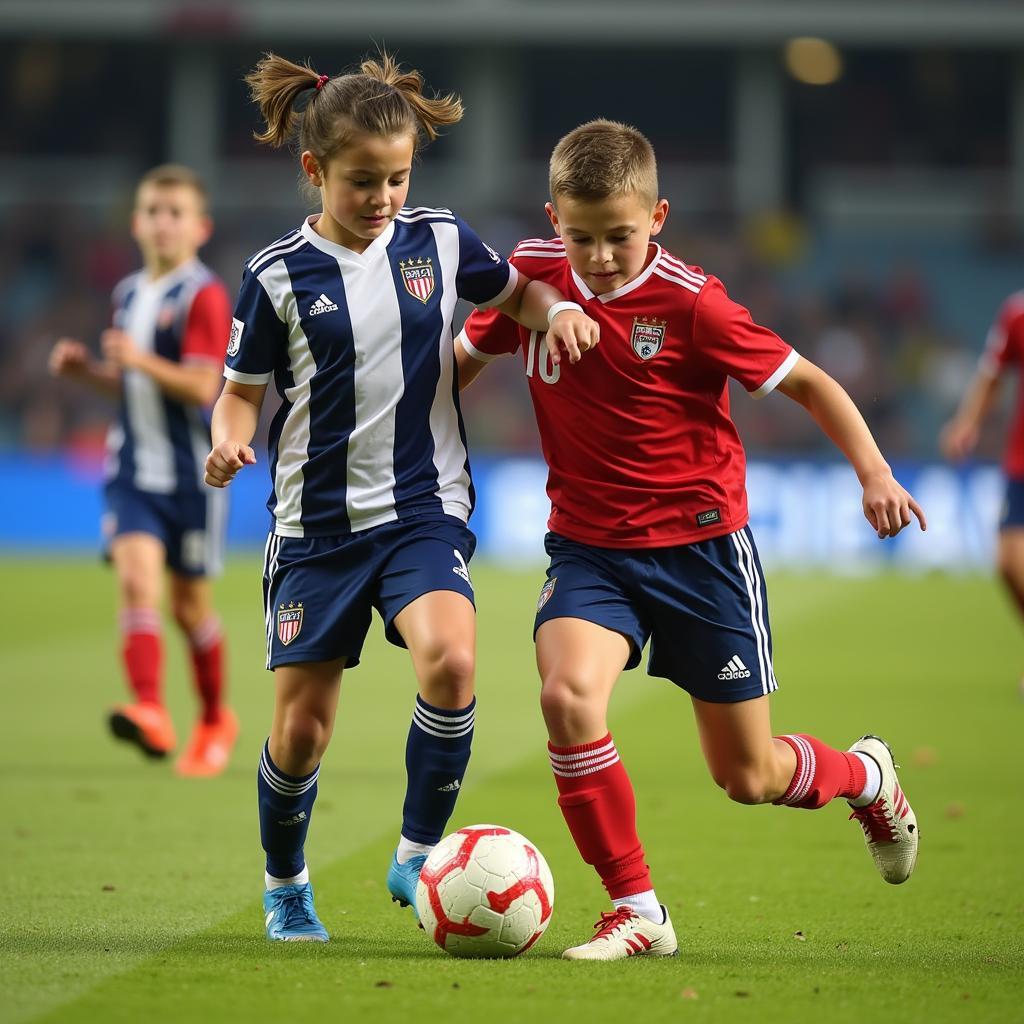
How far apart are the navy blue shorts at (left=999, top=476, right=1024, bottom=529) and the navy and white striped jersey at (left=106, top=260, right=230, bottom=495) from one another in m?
3.92

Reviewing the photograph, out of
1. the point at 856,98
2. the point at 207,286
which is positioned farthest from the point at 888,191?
the point at 207,286

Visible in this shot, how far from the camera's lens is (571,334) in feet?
13.0

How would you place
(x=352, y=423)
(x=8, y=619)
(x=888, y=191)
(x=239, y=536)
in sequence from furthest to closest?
1. (x=888, y=191)
2. (x=239, y=536)
3. (x=8, y=619)
4. (x=352, y=423)

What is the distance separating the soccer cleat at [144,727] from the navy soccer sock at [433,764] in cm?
254

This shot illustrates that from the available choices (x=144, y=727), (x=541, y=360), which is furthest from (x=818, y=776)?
(x=144, y=727)

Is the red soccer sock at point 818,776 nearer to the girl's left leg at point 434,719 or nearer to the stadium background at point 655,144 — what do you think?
the girl's left leg at point 434,719

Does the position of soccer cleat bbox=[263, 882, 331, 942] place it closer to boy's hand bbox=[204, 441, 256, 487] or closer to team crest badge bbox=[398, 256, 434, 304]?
boy's hand bbox=[204, 441, 256, 487]

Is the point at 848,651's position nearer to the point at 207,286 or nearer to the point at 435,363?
the point at 207,286

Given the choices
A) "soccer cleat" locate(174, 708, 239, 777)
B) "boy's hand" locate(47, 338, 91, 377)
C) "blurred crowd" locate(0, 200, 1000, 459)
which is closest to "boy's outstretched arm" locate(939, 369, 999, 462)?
"soccer cleat" locate(174, 708, 239, 777)

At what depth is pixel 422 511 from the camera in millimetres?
4262

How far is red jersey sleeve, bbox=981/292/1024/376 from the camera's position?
28.2ft

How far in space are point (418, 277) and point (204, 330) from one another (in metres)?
2.97

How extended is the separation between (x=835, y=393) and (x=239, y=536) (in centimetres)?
1552

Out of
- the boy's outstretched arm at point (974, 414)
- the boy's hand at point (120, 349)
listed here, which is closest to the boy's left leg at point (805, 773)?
the boy's hand at point (120, 349)
